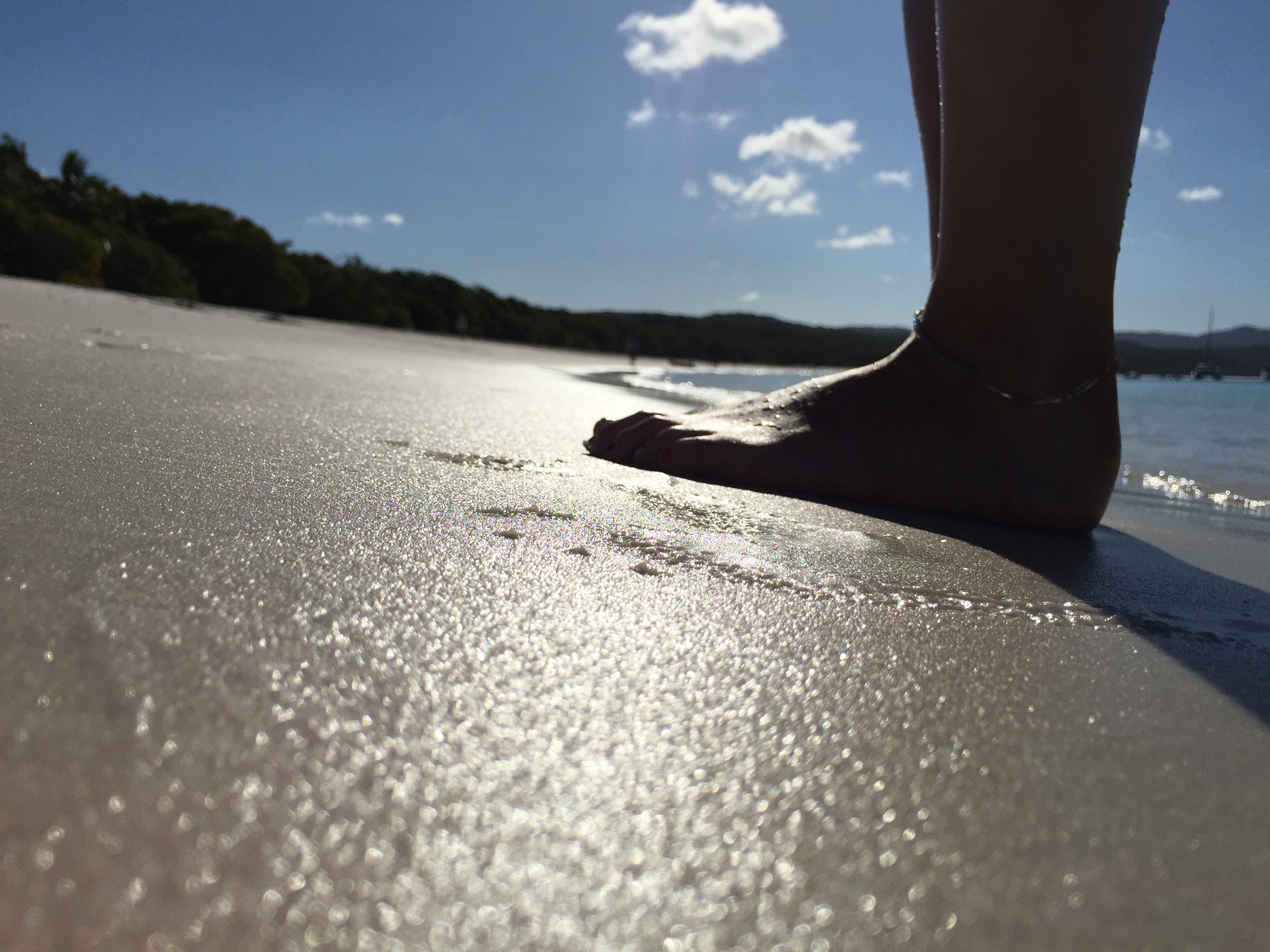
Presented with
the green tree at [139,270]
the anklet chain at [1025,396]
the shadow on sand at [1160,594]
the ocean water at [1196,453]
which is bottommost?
the shadow on sand at [1160,594]

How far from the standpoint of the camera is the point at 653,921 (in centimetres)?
24

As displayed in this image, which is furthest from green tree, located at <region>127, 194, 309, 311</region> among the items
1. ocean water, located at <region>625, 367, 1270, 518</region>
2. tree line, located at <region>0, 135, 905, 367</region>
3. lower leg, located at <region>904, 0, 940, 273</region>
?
lower leg, located at <region>904, 0, 940, 273</region>

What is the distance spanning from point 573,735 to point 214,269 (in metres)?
31.9

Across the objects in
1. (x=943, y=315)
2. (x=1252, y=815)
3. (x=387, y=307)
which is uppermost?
(x=387, y=307)

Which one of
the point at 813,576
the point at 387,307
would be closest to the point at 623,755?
the point at 813,576

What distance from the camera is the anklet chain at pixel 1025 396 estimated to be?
1.23 m

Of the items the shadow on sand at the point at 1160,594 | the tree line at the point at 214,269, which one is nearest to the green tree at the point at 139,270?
the tree line at the point at 214,269

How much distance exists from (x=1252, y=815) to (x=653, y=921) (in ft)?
0.85

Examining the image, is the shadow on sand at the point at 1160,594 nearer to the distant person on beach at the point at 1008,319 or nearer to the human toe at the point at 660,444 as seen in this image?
the distant person on beach at the point at 1008,319

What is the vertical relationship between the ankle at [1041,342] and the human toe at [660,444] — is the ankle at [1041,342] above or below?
above

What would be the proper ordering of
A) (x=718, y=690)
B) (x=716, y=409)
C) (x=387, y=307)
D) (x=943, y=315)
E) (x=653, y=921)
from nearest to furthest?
(x=653, y=921) → (x=718, y=690) → (x=943, y=315) → (x=716, y=409) → (x=387, y=307)

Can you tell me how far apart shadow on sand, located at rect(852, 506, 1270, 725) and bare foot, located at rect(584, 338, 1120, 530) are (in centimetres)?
5

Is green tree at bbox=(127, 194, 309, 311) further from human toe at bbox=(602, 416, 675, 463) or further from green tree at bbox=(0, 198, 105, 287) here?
human toe at bbox=(602, 416, 675, 463)

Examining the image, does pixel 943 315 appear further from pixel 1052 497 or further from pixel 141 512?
pixel 141 512
